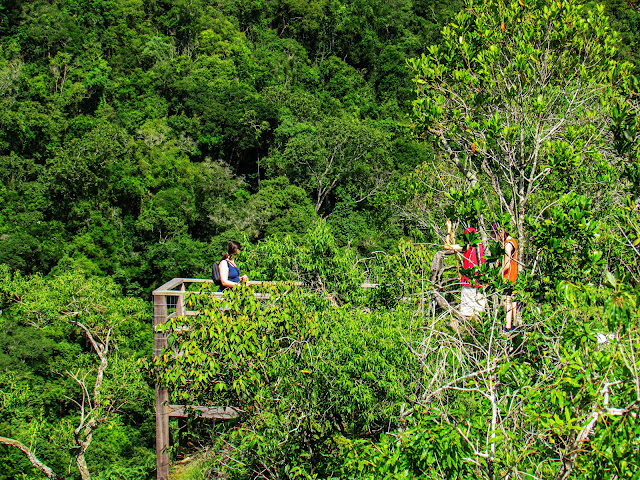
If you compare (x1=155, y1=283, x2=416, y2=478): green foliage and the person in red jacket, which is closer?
the person in red jacket

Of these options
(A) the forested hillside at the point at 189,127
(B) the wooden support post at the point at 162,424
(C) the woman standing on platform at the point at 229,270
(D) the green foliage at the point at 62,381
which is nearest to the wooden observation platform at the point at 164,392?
(B) the wooden support post at the point at 162,424

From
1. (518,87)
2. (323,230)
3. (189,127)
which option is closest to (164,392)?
(323,230)

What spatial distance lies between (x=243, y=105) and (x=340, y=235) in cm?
1082

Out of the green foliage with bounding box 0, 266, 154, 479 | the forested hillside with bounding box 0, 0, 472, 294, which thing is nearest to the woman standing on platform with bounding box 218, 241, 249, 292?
the green foliage with bounding box 0, 266, 154, 479

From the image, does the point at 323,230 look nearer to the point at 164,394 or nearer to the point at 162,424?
the point at 164,394

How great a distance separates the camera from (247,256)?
22.6 ft

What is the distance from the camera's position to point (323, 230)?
6352 millimetres

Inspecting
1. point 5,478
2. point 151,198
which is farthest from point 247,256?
point 151,198

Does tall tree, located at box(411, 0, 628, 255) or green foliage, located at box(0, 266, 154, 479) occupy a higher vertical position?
tall tree, located at box(411, 0, 628, 255)

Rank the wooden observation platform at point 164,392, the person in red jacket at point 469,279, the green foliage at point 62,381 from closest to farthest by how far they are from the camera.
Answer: the person in red jacket at point 469,279 < the wooden observation platform at point 164,392 < the green foliage at point 62,381

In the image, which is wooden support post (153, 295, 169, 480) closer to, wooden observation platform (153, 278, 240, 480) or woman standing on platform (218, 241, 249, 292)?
wooden observation platform (153, 278, 240, 480)

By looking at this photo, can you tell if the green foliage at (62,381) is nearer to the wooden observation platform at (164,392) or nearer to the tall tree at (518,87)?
the wooden observation platform at (164,392)

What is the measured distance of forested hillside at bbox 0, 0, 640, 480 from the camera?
3.07 meters

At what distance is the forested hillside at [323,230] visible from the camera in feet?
10.1
